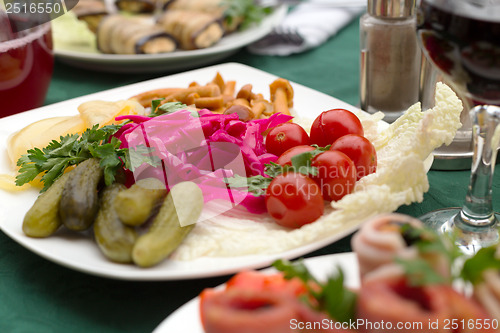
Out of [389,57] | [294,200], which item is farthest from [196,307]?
[389,57]

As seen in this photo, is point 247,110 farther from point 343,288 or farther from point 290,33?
point 290,33

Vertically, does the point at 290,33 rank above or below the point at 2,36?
below

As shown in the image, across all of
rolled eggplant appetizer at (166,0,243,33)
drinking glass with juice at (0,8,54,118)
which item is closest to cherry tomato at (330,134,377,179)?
drinking glass with juice at (0,8,54,118)

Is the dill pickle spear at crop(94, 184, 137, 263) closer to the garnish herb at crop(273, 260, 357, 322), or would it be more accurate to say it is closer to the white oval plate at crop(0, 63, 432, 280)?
the white oval plate at crop(0, 63, 432, 280)

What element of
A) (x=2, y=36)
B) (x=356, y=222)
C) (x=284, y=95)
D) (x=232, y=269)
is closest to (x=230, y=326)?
(x=232, y=269)

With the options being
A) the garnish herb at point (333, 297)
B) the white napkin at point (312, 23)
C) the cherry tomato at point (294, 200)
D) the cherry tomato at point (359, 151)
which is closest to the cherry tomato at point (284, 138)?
the cherry tomato at point (359, 151)

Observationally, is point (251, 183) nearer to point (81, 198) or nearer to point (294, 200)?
point (294, 200)
